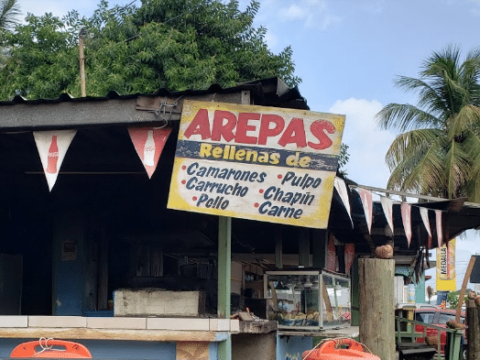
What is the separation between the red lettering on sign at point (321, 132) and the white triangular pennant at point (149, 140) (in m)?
1.61

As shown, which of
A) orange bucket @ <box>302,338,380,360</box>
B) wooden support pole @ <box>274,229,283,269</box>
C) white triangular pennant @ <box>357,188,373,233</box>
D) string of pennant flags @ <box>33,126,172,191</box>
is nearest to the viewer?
orange bucket @ <box>302,338,380,360</box>

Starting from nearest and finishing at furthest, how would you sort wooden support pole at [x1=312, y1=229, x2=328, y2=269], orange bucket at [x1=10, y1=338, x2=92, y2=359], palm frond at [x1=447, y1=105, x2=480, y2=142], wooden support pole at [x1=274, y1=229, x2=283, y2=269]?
orange bucket at [x1=10, y1=338, x2=92, y2=359] → wooden support pole at [x1=274, y1=229, x2=283, y2=269] → wooden support pole at [x1=312, y1=229, x2=328, y2=269] → palm frond at [x1=447, y1=105, x2=480, y2=142]

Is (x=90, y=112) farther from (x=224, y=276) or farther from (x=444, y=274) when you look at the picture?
(x=444, y=274)

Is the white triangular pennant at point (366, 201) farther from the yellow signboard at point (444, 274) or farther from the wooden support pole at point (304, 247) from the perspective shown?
the yellow signboard at point (444, 274)

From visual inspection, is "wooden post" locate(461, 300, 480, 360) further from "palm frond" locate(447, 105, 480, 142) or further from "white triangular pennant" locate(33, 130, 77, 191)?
"palm frond" locate(447, 105, 480, 142)

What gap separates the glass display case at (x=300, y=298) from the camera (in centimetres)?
1254

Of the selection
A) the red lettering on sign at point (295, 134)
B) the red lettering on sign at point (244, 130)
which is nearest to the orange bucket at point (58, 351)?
the red lettering on sign at point (244, 130)

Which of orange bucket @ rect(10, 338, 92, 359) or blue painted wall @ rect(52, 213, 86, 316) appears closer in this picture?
orange bucket @ rect(10, 338, 92, 359)

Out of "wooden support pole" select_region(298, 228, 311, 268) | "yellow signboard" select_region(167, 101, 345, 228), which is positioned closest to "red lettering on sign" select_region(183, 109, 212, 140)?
"yellow signboard" select_region(167, 101, 345, 228)

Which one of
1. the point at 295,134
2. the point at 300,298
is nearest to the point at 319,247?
the point at 300,298

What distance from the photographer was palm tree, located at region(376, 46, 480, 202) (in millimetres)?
28750

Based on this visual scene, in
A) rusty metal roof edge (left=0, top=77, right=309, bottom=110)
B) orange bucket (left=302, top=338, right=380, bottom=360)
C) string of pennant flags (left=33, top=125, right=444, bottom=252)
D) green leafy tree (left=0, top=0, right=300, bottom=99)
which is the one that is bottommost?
orange bucket (left=302, top=338, right=380, bottom=360)

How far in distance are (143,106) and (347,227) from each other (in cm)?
780

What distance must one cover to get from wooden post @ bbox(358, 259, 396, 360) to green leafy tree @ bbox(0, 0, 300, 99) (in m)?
18.8
